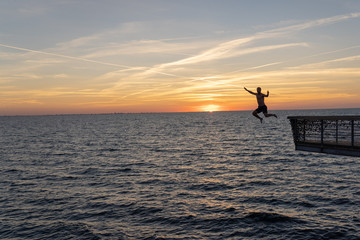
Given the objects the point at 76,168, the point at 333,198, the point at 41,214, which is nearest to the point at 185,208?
the point at 41,214

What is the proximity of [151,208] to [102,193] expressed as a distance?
5.46 m

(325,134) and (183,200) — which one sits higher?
(325,134)

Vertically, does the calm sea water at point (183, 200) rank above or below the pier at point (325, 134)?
below

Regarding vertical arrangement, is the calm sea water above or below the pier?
below

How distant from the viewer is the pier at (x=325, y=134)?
1573 cm

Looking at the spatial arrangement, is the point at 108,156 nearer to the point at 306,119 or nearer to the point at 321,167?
the point at 321,167

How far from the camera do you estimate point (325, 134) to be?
17812mm

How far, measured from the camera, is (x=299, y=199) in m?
20.8

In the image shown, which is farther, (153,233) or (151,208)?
(151,208)

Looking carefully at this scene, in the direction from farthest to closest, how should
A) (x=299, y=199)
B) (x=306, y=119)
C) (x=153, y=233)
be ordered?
(x=299, y=199) < (x=306, y=119) < (x=153, y=233)

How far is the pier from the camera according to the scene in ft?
51.6

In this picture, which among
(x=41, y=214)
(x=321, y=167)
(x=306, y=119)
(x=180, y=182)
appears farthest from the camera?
(x=321, y=167)

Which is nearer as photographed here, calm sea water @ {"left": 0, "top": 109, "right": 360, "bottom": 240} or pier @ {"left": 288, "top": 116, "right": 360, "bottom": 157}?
pier @ {"left": 288, "top": 116, "right": 360, "bottom": 157}

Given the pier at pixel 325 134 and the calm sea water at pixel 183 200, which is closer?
the pier at pixel 325 134
